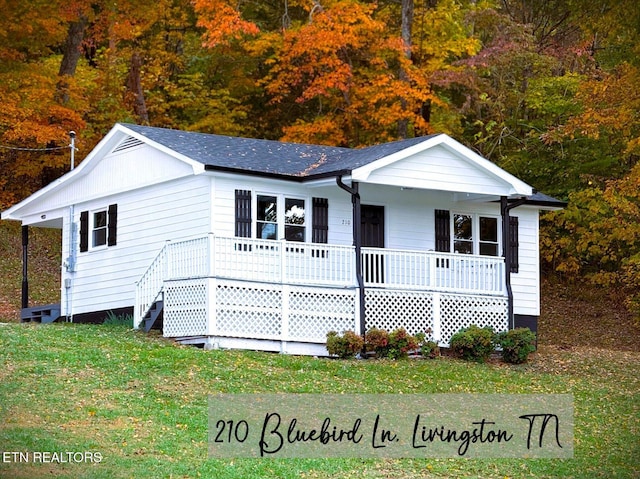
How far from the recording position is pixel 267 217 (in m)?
24.7

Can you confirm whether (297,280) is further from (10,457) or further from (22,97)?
(22,97)

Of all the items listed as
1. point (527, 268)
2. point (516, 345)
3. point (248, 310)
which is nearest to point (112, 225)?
point (248, 310)

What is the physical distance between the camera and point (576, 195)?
1350 inches

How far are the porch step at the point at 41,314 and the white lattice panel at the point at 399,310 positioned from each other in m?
9.15

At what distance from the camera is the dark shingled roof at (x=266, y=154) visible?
24156 millimetres

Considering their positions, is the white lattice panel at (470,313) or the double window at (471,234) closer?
Result: the white lattice panel at (470,313)

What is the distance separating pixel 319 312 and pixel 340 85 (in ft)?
47.4

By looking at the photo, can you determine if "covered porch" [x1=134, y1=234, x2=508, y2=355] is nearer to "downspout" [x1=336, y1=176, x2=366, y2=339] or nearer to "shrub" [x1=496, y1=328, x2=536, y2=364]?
"downspout" [x1=336, y1=176, x2=366, y2=339]

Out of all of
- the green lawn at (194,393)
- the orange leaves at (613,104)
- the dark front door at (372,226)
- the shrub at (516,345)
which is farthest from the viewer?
the dark front door at (372,226)

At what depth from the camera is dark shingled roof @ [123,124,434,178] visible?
2416cm

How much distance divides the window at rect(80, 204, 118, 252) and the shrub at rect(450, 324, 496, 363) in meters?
8.58

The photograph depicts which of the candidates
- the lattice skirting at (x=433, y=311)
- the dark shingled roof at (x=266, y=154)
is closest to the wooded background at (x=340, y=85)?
the lattice skirting at (x=433, y=311)

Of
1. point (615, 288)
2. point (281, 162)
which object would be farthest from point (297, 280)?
point (615, 288)

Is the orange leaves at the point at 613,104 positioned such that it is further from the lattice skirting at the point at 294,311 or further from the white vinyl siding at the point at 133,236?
the white vinyl siding at the point at 133,236
